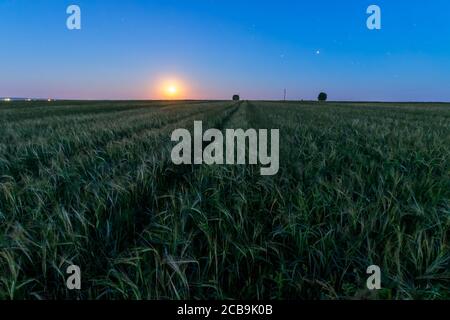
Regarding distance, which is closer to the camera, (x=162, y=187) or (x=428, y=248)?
(x=428, y=248)

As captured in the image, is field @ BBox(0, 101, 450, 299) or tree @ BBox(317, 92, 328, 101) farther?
tree @ BBox(317, 92, 328, 101)

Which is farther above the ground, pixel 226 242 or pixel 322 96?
pixel 322 96

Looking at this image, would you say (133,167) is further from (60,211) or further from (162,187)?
(60,211)

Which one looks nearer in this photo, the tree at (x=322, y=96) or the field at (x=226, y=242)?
the field at (x=226, y=242)

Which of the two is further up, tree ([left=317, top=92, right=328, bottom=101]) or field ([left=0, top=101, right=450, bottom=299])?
tree ([left=317, top=92, right=328, bottom=101])

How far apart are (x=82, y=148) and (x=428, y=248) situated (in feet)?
20.0

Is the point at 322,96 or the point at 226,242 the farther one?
the point at 322,96

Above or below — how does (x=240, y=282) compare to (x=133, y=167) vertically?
below
